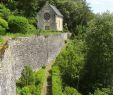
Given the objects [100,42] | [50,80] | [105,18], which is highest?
[105,18]

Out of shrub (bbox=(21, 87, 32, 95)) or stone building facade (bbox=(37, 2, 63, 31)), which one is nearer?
shrub (bbox=(21, 87, 32, 95))

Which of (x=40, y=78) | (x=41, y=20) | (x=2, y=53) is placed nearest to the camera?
(x=2, y=53)

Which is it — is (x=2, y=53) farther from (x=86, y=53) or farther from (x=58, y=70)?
(x=86, y=53)

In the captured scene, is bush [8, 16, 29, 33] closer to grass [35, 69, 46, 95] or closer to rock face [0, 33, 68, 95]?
rock face [0, 33, 68, 95]

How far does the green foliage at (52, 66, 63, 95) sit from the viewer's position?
88.6 feet

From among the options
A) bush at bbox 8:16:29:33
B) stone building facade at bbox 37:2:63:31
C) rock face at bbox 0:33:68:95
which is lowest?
rock face at bbox 0:33:68:95

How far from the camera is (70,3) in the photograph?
2790 inches

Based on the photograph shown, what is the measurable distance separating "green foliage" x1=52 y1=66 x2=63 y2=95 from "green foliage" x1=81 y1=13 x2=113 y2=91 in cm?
368

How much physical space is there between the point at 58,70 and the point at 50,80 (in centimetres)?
315

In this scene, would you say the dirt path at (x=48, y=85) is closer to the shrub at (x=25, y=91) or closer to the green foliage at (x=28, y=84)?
the green foliage at (x=28, y=84)

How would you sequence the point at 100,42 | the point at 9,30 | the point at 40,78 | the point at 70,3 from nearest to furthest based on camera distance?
the point at 40,78 < the point at 9,30 < the point at 100,42 < the point at 70,3

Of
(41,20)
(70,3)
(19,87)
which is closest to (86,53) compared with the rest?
(19,87)

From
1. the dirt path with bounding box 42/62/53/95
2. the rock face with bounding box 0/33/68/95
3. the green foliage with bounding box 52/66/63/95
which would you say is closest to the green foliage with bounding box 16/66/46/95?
the dirt path with bounding box 42/62/53/95

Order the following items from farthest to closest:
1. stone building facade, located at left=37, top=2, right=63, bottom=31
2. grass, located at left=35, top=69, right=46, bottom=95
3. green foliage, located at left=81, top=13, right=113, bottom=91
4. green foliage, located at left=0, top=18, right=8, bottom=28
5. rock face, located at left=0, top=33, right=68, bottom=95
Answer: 1. stone building facade, located at left=37, top=2, right=63, bottom=31
2. green foliage, located at left=81, top=13, right=113, bottom=91
3. green foliage, located at left=0, top=18, right=8, bottom=28
4. grass, located at left=35, top=69, right=46, bottom=95
5. rock face, located at left=0, top=33, right=68, bottom=95
